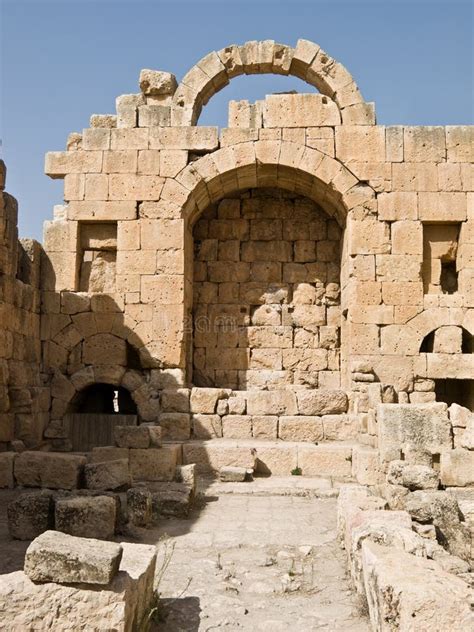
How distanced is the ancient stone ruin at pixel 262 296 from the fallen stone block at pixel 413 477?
2503 millimetres

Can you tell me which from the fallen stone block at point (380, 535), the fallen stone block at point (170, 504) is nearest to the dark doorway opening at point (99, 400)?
the fallen stone block at point (170, 504)

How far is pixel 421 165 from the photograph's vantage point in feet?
36.8

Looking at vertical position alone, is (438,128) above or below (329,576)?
above

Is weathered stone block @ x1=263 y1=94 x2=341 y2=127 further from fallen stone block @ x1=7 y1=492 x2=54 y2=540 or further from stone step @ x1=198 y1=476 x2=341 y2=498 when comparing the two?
fallen stone block @ x1=7 y1=492 x2=54 y2=540

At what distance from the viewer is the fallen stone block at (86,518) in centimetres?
611

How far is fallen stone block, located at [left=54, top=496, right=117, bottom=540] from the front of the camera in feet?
20.0

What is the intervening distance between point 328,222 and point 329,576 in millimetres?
8262

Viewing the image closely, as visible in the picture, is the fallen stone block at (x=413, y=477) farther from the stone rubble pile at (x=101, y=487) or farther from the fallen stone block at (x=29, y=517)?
the fallen stone block at (x=29, y=517)

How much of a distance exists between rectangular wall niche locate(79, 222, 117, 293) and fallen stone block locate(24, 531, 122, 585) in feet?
27.4

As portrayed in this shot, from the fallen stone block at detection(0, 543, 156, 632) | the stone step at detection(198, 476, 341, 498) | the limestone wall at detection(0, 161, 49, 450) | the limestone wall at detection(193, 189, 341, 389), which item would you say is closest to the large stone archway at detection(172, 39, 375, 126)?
the limestone wall at detection(193, 189, 341, 389)

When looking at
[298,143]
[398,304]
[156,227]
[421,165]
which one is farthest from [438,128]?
[156,227]

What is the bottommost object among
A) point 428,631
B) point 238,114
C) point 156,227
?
point 428,631

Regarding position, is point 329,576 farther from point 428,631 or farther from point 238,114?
point 238,114

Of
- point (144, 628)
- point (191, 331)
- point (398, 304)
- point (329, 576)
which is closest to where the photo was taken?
point (144, 628)
